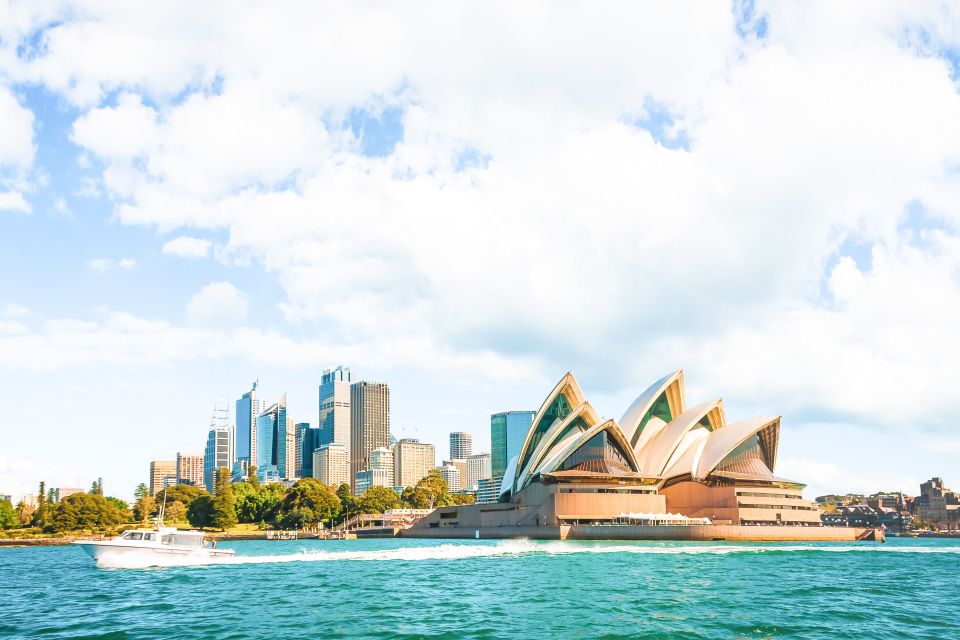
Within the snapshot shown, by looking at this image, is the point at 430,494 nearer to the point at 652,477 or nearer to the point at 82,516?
the point at 82,516

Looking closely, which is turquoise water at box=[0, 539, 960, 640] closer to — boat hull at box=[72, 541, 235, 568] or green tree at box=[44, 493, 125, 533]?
boat hull at box=[72, 541, 235, 568]

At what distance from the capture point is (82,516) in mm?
116188

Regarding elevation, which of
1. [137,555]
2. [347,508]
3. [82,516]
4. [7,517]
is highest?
[137,555]

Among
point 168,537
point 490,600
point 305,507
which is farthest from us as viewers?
point 305,507

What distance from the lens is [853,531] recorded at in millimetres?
101562

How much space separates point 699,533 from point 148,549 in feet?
194

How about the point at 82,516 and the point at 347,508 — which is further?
the point at 347,508

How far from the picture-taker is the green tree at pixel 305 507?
447 ft

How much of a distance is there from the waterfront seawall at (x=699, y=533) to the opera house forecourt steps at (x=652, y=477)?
13 cm

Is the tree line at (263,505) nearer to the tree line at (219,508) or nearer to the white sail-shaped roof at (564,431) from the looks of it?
the tree line at (219,508)

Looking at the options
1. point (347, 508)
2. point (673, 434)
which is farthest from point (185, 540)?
point (347, 508)

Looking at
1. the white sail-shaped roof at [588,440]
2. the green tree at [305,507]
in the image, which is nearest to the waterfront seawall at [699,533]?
the white sail-shaped roof at [588,440]

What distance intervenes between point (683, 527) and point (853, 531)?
2775 centimetres

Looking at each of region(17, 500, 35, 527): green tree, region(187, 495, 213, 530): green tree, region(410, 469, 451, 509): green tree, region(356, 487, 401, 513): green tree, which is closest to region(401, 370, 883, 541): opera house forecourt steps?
region(356, 487, 401, 513): green tree
